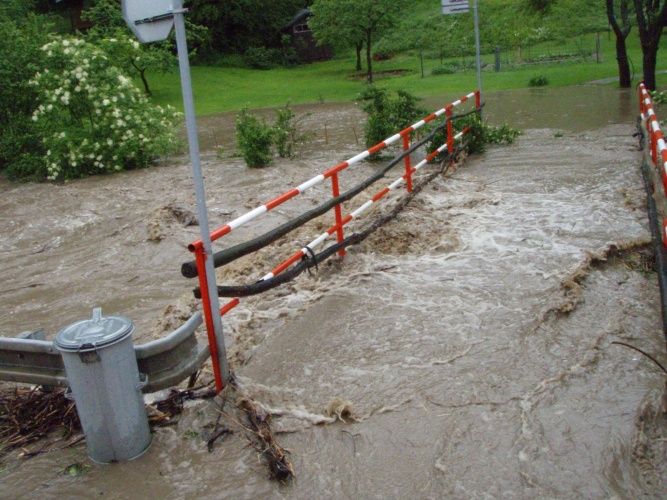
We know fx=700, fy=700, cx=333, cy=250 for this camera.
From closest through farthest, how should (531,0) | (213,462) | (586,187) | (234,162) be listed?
(213,462)
(586,187)
(234,162)
(531,0)

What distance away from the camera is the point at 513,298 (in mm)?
6348

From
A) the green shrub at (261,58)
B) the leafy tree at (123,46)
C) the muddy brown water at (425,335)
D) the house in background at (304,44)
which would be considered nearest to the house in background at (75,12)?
the green shrub at (261,58)

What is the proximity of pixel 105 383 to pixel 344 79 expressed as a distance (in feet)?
117

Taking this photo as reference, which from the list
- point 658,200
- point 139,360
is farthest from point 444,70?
point 139,360

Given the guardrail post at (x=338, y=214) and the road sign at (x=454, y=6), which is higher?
the road sign at (x=454, y=6)

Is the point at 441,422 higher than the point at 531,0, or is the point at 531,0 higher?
the point at 531,0

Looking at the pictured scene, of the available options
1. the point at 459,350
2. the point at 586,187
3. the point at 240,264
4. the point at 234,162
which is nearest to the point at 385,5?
the point at 234,162

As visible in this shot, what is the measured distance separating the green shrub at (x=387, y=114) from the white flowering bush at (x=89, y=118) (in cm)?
506

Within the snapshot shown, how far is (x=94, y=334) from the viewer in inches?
155

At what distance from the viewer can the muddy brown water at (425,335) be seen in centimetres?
400

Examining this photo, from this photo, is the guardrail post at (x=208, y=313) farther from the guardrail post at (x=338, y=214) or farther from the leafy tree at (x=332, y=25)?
the leafy tree at (x=332, y=25)

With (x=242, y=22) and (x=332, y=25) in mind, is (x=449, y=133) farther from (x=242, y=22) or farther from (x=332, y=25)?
(x=242, y=22)

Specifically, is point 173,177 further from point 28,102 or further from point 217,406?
→ point 217,406

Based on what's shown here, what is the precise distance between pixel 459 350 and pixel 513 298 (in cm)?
119
